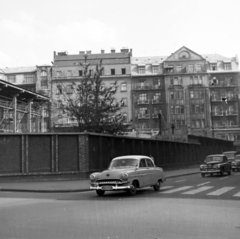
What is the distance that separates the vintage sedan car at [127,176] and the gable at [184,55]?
6180 centimetres

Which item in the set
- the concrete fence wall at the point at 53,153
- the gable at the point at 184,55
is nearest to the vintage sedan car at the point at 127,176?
the concrete fence wall at the point at 53,153

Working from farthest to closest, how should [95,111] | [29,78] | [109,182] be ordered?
[29,78], [95,111], [109,182]

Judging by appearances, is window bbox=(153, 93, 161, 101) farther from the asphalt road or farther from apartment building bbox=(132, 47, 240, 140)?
the asphalt road

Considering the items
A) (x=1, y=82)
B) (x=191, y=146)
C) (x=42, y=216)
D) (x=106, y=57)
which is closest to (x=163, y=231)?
(x=42, y=216)

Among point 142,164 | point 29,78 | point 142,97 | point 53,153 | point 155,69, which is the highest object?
point 155,69

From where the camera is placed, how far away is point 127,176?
14.7 meters

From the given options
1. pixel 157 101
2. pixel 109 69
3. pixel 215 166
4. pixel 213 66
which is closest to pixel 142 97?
pixel 157 101

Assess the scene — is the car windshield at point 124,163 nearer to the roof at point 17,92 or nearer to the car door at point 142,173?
the car door at point 142,173

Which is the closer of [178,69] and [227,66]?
[178,69]

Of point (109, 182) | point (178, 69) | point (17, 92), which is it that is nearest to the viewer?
point (109, 182)

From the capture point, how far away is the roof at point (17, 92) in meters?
34.9

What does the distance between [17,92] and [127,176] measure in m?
26.4

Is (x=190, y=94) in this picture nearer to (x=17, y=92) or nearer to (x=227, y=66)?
(x=227, y=66)

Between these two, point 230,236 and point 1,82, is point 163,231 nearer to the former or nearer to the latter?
point 230,236
